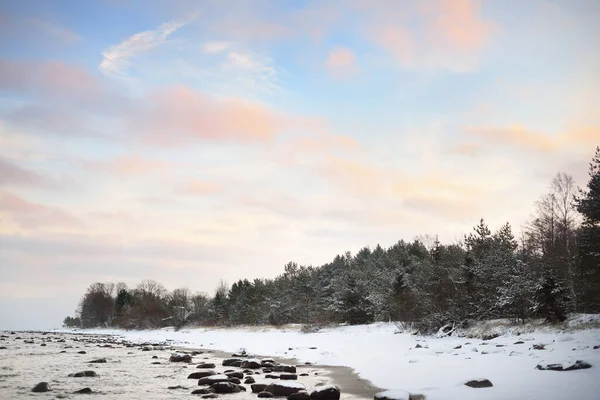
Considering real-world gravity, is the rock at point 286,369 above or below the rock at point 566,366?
below

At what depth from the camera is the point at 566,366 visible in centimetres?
1488

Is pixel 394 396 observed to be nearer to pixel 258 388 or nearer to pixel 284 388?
pixel 284 388

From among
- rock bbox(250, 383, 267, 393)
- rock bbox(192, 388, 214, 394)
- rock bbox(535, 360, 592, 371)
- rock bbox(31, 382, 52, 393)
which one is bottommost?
rock bbox(250, 383, 267, 393)

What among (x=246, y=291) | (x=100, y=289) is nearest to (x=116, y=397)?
(x=246, y=291)

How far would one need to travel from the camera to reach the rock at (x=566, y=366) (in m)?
14.7

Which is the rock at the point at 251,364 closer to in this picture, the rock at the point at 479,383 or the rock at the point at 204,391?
the rock at the point at 204,391

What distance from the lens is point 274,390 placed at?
16.0 meters

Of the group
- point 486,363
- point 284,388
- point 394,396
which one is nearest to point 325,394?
point 284,388

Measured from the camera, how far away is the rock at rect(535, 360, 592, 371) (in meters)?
14.7

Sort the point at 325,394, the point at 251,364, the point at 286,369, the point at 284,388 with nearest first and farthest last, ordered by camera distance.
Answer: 1. the point at 325,394
2. the point at 284,388
3. the point at 286,369
4. the point at 251,364

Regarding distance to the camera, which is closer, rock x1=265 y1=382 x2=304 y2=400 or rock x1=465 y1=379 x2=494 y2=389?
rock x1=465 y1=379 x2=494 y2=389

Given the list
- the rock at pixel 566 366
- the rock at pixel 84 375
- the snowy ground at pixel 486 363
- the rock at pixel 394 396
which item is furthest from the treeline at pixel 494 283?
the rock at pixel 84 375

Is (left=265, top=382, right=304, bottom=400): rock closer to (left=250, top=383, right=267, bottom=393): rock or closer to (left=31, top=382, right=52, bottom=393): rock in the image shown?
(left=250, top=383, right=267, bottom=393): rock

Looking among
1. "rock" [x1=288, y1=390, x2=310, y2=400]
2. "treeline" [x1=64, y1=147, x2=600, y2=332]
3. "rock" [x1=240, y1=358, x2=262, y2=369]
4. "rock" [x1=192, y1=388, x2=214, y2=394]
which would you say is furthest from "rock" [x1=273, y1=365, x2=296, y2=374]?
"treeline" [x1=64, y1=147, x2=600, y2=332]
